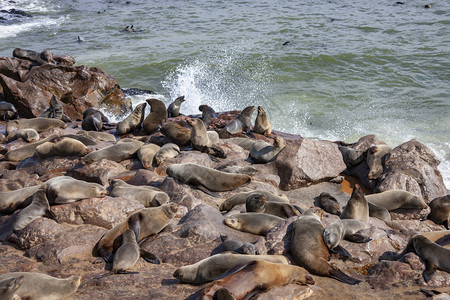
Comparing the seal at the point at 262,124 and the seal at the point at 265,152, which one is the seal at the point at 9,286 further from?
the seal at the point at 262,124

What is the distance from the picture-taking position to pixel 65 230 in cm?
530

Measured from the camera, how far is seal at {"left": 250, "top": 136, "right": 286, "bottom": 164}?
832 centimetres

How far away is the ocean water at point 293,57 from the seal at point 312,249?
645 cm

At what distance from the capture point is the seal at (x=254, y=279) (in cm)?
358

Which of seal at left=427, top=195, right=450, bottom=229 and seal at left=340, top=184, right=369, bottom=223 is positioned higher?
seal at left=340, top=184, right=369, bottom=223

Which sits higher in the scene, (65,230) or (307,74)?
(65,230)

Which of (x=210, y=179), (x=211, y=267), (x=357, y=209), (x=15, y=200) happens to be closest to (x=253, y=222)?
(x=211, y=267)

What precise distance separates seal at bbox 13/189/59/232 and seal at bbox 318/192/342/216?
408 cm

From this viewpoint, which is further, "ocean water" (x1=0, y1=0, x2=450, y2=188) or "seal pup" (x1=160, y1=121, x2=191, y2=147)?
"ocean water" (x1=0, y1=0, x2=450, y2=188)

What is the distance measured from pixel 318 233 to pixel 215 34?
21.9m

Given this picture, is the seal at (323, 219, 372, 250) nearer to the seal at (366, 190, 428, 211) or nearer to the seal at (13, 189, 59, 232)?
the seal at (366, 190, 428, 211)

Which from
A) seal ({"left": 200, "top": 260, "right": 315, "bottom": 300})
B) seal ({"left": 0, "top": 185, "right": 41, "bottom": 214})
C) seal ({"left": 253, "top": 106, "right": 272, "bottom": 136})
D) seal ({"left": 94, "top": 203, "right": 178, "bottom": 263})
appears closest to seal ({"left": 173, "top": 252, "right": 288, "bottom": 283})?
seal ({"left": 200, "top": 260, "right": 315, "bottom": 300})

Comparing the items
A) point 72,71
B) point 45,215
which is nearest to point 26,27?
point 72,71

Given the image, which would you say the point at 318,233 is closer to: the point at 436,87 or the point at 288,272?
the point at 288,272
